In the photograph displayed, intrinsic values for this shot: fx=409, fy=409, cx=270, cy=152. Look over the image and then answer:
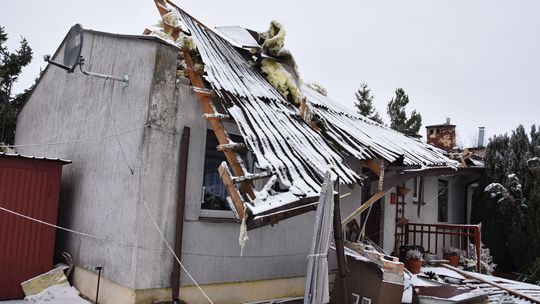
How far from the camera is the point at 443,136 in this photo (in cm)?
1625

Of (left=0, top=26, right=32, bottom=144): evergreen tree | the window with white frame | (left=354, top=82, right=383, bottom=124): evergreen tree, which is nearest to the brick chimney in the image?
the window with white frame

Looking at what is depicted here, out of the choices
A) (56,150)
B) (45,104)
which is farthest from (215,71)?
(45,104)

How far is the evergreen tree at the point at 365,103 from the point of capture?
32906 mm

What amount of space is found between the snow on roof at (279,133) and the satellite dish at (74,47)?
6.85 feet

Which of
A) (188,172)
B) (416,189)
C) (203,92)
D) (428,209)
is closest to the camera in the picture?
(203,92)

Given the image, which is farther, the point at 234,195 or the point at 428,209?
the point at 428,209

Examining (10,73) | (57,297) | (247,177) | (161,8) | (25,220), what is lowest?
(57,297)

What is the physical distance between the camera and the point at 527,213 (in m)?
12.3

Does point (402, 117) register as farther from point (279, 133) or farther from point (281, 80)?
point (279, 133)

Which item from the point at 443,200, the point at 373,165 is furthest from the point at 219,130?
the point at 443,200

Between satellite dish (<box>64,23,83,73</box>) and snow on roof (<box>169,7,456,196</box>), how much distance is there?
2088 mm

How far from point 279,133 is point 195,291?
2.77m

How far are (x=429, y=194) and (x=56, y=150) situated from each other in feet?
34.4

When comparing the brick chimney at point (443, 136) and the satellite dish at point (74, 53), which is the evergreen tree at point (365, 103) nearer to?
the brick chimney at point (443, 136)
